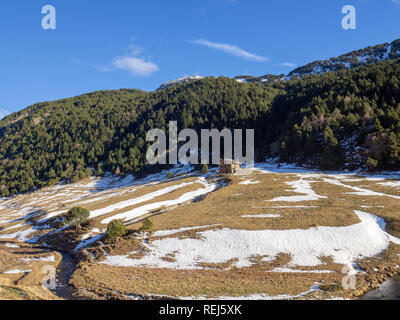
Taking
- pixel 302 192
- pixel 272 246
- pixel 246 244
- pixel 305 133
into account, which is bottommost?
pixel 246 244

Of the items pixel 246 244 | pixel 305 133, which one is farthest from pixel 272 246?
pixel 305 133

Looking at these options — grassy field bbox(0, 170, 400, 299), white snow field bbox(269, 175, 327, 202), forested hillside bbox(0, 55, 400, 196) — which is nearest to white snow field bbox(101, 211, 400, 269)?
grassy field bbox(0, 170, 400, 299)

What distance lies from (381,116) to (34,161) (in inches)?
8995

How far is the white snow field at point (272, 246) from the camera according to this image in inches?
1156

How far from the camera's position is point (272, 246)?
31984mm

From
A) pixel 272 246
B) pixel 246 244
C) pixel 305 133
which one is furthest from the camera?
pixel 305 133

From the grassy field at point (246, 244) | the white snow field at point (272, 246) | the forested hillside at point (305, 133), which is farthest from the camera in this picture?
the forested hillside at point (305, 133)

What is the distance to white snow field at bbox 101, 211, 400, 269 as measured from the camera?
96.3 feet

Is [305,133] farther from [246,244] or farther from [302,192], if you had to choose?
[246,244]

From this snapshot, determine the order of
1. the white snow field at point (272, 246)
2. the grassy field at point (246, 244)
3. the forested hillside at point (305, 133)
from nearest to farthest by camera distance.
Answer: the grassy field at point (246, 244), the white snow field at point (272, 246), the forested hillside at point (305, 133)

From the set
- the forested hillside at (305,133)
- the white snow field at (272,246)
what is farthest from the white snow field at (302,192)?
the forested hillside at (305,133)

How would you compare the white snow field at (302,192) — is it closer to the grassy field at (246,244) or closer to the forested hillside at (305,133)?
the grassy field at (246,244)
